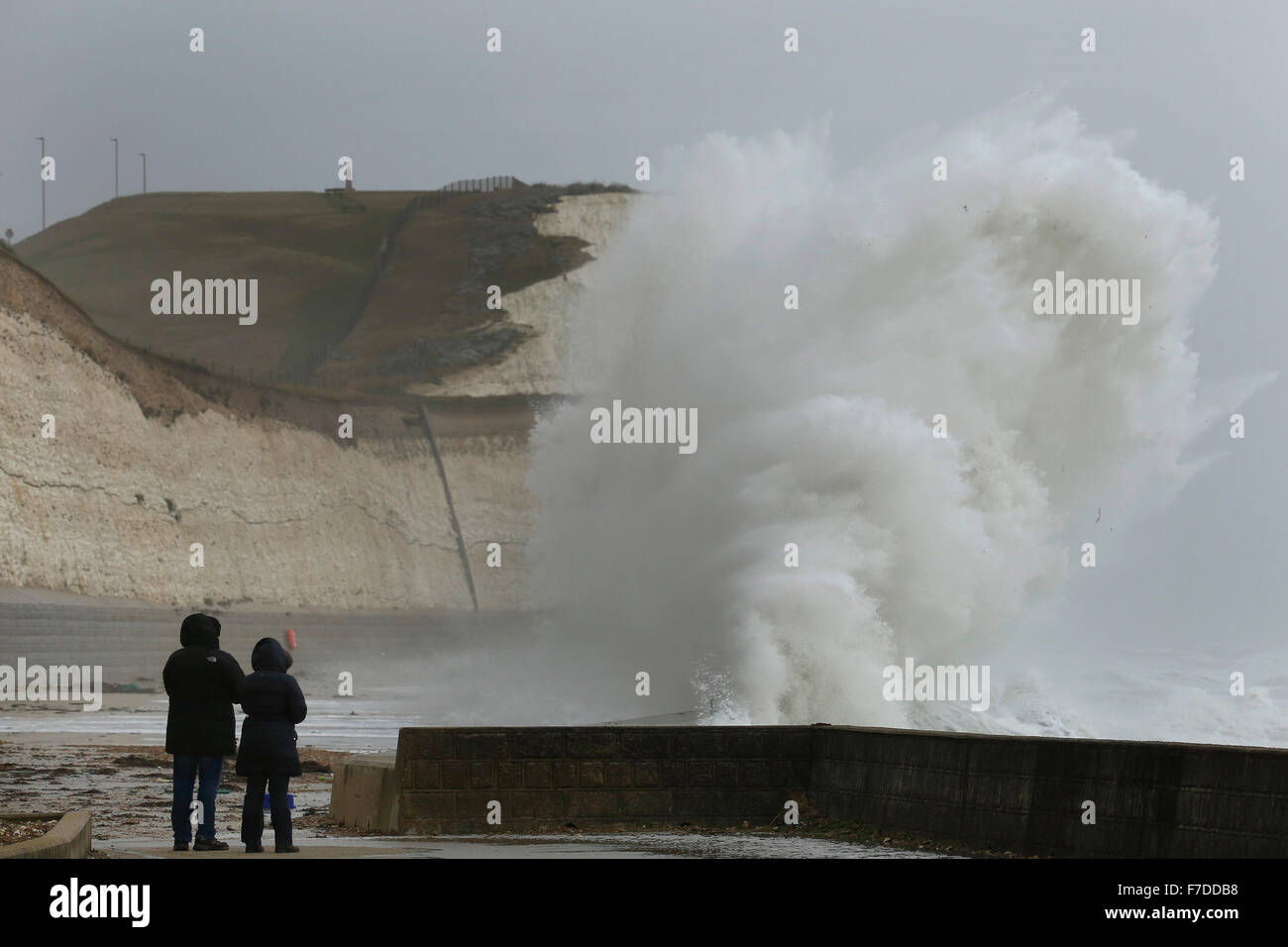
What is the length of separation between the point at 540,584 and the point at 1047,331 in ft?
42.3

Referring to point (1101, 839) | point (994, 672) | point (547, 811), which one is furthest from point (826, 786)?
point (994, 672)

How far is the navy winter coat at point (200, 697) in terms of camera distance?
35.9ft

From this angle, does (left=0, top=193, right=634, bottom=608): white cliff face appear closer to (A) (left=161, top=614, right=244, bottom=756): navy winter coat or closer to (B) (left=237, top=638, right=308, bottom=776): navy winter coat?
(A) (left=161, top=614, right=244, bottom=756): navy winter coat

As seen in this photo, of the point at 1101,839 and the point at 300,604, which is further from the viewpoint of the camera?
the point at 300,604

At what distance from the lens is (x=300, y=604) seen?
70.1 meters

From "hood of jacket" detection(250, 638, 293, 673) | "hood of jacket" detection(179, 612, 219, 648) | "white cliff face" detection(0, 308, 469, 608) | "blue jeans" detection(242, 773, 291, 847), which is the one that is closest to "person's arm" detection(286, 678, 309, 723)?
"hood of jacket" detection(250, 638, 293, 673)

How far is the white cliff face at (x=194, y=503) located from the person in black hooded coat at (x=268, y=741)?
4610 cm

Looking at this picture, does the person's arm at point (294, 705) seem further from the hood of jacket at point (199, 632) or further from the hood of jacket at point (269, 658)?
the hood of jacket at point (199, 632)

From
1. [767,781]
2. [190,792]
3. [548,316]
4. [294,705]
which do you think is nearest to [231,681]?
[294,705]

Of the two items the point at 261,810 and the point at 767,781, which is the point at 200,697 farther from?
the point at 767,781

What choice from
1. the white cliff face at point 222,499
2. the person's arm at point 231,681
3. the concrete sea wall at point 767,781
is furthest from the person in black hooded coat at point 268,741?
the white cliff face at point 222,499

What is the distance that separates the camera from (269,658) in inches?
420

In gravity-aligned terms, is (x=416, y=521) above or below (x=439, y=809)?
above

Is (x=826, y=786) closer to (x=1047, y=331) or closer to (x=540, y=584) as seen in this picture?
(x=1047, y=331)
